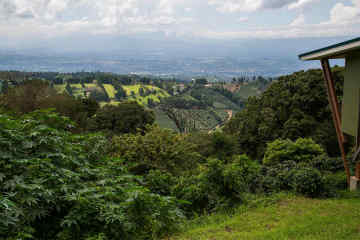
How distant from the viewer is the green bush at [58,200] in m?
4.03

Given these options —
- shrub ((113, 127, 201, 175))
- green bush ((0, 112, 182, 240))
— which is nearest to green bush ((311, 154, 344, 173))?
shrub ((113, 127, 201, 175))

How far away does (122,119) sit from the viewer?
34.4m

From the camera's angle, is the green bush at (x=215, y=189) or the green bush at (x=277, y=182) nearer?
the green bush at (x=215, y=189)

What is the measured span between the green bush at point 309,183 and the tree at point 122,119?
26194 millimetres

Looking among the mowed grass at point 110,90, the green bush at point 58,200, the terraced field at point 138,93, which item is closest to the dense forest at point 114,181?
the green bush at point 58,200

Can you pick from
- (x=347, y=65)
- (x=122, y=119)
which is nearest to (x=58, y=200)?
(x=347, y=65)

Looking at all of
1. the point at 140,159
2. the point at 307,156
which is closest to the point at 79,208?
the point at 140,159

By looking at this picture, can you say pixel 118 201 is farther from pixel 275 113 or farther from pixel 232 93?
pixel 232 93

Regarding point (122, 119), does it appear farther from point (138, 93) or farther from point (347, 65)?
point (138, 93)

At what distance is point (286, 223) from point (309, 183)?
2.67 m

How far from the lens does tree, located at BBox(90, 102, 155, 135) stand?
34.2 m

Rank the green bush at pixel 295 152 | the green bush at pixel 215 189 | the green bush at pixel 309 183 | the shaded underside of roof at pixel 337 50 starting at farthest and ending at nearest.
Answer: the green bush at pixel 295 152 → the green bush at pixel 309 183 → the green bush at pixel 215 189 → the shaded underside of roof at pixel 337 50

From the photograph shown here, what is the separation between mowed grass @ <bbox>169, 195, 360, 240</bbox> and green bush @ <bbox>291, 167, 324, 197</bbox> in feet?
1.68

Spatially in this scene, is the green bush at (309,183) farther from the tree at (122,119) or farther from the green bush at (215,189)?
the tree at (122,119)
